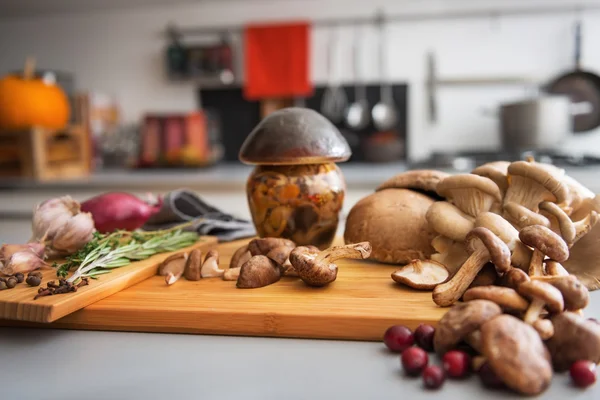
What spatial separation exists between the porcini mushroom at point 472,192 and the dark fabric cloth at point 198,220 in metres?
0.58

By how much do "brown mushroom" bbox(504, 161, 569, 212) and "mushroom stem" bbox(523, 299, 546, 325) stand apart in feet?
0.88

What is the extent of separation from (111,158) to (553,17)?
2.73 metres

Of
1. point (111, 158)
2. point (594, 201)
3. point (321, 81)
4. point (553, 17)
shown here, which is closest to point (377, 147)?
point (321, 81)

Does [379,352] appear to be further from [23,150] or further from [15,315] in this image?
[23,150]

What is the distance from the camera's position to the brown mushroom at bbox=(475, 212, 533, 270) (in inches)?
26.9

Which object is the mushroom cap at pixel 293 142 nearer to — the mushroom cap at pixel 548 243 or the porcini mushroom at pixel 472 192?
the porcini mushroom at pixel 472 192

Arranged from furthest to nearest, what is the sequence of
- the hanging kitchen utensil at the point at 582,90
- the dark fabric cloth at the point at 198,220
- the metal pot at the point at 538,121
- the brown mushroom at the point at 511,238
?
1. the hanging kitchen utensil at the point at 582,90
2. the metal pot at the point at 538,121
3. the dark fabric cloth at the point at 198,220
4. the brown mushroom at the point at 511,238

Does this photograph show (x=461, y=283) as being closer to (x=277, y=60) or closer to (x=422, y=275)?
(x=422, y=275)

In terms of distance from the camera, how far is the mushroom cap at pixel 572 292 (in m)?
0.55

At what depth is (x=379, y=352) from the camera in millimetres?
602

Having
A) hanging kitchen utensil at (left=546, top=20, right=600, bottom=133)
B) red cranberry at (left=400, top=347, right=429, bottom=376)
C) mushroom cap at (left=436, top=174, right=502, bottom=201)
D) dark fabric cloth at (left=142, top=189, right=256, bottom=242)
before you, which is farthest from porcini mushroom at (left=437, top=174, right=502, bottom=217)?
hanging kitchen utensil at (left=546, top=20, right=600, bottom=133)

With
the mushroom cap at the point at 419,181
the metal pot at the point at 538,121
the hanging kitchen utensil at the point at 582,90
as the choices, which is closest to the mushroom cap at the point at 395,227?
the mushroom cap at the point at 419,181

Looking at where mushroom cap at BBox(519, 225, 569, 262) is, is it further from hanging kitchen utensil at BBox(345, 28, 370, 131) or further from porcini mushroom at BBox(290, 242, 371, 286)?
hanging kitchen utensil at BBox(345, 28, 370, 131)

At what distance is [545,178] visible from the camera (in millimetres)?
754
